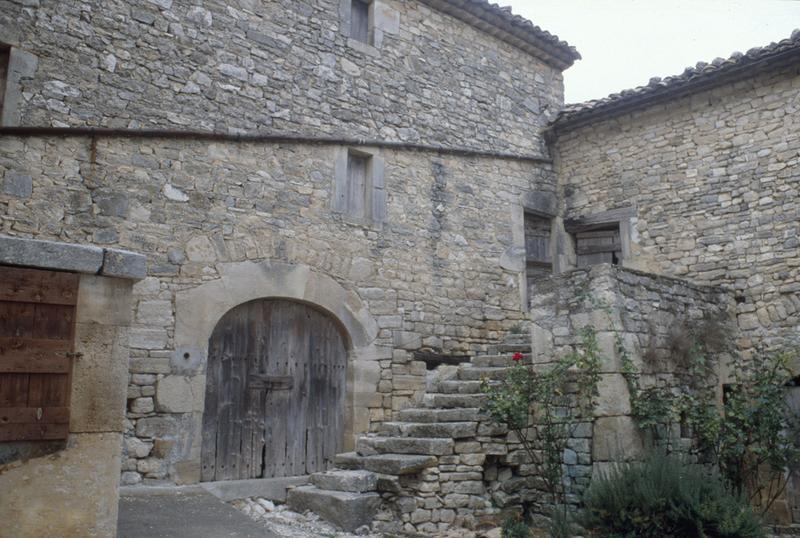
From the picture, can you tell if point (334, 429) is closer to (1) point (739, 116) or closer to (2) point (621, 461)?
(2) point (621, 461)

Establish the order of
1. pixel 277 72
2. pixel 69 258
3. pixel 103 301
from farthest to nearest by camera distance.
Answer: pixel 277 72 → pixel 103 301 → pixel 69 258

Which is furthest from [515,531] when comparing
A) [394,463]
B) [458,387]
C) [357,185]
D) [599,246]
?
[599,246]

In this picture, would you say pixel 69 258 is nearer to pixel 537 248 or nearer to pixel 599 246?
pixel 537 248

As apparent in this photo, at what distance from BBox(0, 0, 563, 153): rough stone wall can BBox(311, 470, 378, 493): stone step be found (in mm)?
3467

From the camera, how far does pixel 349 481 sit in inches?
235

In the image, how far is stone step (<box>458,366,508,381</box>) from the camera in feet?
23.6

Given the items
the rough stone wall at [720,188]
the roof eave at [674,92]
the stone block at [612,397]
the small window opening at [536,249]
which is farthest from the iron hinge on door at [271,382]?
the roof eave at [674,92]

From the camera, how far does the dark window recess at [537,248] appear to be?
931 cm

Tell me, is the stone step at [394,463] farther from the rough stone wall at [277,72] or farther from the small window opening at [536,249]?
the small window opening at [536,249]

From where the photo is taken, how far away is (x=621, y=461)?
18.6 feet

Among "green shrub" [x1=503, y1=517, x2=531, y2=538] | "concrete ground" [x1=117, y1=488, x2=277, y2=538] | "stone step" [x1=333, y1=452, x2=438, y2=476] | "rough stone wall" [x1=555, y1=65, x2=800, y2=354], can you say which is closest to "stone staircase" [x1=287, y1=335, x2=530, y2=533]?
"stone step" [x1=333, y1=452, x2=438, y2=476]

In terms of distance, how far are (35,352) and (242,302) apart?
3225 millimetres

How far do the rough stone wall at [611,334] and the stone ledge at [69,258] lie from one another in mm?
3988

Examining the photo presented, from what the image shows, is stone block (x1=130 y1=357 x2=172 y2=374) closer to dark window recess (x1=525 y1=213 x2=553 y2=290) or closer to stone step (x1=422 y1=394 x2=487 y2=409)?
stone step (x1=422 y1=394 x2=487 y2=409)
